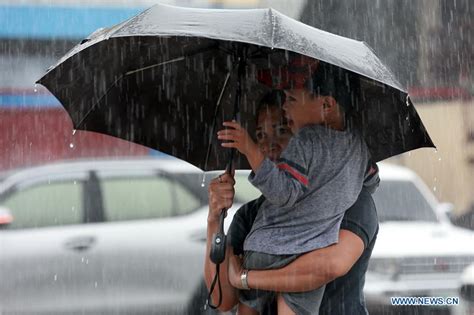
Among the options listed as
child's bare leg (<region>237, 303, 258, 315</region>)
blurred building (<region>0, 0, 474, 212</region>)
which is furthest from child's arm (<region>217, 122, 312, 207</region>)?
blurred building (<region>0, 0, 474, 212</region>)

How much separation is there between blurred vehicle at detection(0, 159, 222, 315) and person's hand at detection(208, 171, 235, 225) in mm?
4554

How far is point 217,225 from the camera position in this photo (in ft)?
9.11

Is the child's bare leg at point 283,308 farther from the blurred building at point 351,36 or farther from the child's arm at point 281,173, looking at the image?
the blurred building at point 351,36

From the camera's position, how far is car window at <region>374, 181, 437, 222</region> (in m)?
7.42

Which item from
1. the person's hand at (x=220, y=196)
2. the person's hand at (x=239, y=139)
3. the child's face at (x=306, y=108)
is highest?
the child's face at (x=306, y=108)

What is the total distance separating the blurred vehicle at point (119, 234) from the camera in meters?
7.29

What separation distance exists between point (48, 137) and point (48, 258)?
279 inches

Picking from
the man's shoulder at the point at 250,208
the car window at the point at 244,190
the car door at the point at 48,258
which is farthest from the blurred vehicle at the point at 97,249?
the man's shoulder at the point at 250,208

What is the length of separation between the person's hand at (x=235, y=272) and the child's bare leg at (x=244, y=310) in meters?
0.10

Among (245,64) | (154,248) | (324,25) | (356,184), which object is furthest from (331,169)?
(324,25)

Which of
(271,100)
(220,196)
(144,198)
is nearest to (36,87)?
(144,198)

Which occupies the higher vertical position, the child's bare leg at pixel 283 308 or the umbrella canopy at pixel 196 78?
the umbrella canopy at pixel 196 78

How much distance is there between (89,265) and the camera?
7273 millimetres

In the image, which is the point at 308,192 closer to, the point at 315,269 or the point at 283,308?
the point at 315,269
